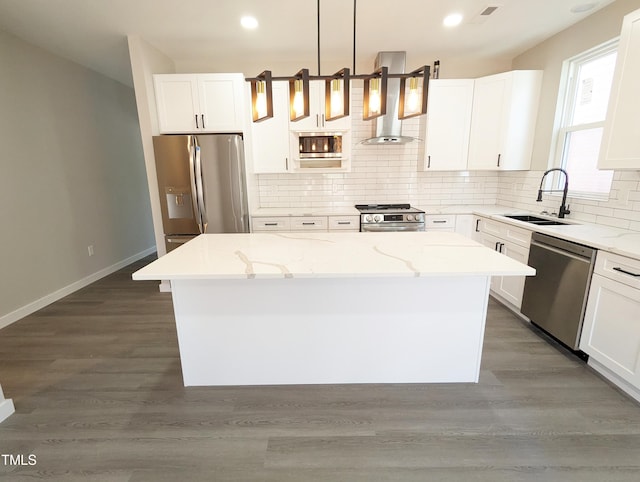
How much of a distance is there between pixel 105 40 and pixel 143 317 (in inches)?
114

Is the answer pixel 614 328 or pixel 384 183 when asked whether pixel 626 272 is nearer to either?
pixel 614 328

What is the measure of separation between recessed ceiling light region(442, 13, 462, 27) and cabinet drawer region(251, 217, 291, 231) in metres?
2.53

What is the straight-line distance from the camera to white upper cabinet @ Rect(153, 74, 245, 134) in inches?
127

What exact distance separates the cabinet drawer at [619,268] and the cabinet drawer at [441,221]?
5.40 feet

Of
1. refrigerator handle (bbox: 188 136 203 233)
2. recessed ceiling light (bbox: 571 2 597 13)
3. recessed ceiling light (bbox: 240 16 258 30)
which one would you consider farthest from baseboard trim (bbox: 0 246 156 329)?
recessed ceiling light (bbox: 571 2 597 13)

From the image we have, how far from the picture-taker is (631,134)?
6.63 ft

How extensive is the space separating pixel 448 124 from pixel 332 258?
2824 millimetres

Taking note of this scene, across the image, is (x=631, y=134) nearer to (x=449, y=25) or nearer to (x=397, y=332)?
(x=449, y=25)

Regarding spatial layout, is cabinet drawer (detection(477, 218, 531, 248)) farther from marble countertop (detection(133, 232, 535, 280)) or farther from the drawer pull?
marble countertop (detection(133, 232, 535, 280))

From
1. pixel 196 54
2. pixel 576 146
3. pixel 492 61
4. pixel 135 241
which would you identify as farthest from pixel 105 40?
pixel 576 146

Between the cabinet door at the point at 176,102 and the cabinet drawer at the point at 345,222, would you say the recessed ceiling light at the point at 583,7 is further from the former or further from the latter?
the cabinet door at the point at 176,102

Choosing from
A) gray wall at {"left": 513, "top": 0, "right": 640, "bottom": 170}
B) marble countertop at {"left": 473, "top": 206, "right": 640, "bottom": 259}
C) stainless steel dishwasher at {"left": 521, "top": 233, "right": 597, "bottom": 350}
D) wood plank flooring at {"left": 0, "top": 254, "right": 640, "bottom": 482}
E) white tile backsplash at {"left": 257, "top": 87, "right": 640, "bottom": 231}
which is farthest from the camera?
white tile backsplash at {"left": 257, "top": 87, "right": 640, "bottom": 231}

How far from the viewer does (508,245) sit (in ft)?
9.50

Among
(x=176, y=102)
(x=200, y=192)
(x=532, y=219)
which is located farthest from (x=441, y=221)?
(x=176, y=102)
